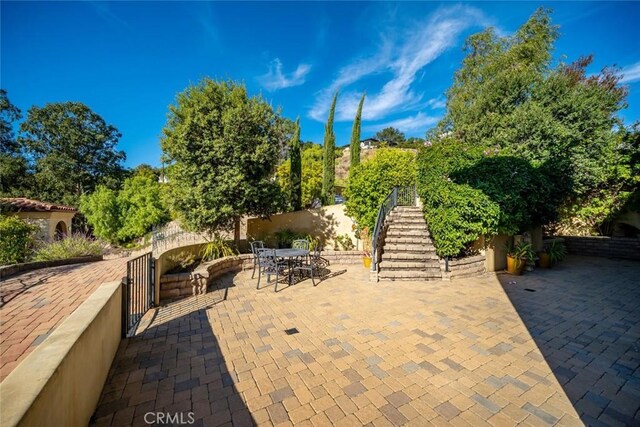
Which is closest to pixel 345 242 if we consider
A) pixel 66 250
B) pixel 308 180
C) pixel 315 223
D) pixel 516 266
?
pixel 315 223

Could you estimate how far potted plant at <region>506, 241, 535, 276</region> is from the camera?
7098 mm

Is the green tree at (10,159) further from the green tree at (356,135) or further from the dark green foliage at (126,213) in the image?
the green tree at (356,135)

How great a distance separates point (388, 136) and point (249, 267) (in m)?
55.6

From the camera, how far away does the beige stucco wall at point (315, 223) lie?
39.0 feet

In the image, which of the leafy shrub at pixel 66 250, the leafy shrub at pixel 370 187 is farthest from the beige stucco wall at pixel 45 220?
the leafy shrub at pixel 370 187

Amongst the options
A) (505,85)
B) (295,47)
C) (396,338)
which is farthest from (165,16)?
(505,85)

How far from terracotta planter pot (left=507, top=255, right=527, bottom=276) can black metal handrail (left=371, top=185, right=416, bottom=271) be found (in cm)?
366

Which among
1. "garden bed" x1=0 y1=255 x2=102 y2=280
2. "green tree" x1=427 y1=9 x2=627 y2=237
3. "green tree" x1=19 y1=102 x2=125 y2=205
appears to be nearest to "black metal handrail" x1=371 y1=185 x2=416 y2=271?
"green tree" x1=427 y1=9 x2=627 y2=237

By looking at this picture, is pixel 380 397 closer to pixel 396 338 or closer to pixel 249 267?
pixel 396 338

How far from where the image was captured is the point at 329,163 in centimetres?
1855

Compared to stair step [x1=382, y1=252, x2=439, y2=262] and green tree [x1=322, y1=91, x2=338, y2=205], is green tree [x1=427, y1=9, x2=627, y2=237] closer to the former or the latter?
stair step [x1=382, y1=252, x2=439, y2=262]

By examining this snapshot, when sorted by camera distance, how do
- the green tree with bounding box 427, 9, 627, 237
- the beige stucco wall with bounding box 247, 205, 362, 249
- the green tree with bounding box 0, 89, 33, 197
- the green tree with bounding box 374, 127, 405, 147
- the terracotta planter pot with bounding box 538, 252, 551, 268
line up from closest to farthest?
the terracotta planter pot with bounding box 538, 252, 551, 268 < the green tree with bounding box 427, 9, 627, 237 < the beige stucco wall with bounding box 247, 205, 362, 249 < the green tree with bounding box 0, 89, 33, 197 < the green tree with bounding box 374, 127, 405, 147

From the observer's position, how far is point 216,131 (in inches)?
301

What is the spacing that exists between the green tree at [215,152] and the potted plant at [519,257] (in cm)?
757
